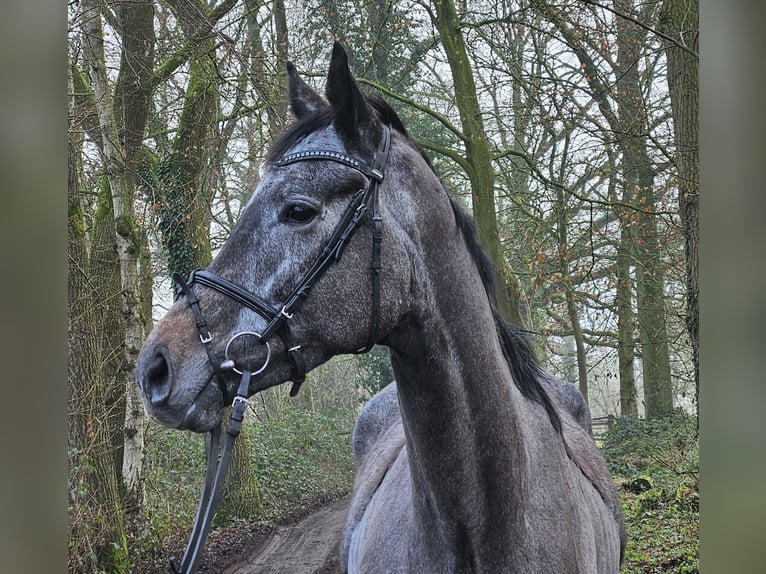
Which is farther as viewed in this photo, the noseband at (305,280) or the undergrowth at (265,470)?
the undergrowth at (265,470)

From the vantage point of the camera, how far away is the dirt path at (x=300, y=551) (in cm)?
506

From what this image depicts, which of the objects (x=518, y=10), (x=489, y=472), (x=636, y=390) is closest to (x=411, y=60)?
(x=518, y=10)

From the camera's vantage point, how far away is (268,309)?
4.86 ft

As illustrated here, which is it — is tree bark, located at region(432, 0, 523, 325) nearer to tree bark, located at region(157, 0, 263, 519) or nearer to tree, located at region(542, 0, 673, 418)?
tree, located at region(542, 0, 673, 418)

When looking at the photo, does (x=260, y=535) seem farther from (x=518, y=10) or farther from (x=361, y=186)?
(x=518, y=10)

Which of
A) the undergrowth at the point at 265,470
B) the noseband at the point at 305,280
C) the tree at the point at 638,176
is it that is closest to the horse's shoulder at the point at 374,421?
the noseband at the point at 305,280

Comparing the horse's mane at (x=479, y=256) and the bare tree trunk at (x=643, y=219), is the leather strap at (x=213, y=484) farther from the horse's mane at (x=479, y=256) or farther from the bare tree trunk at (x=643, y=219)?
the bare tree trunk at (x=643, y=219)

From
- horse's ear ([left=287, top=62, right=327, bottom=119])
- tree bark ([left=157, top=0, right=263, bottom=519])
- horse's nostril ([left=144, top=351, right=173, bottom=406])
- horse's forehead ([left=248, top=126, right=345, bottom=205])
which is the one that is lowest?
horse's nostril ([left=144, top=351, right=173, bottom=406])

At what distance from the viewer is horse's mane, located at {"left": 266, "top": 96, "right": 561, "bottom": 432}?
64.9 inches

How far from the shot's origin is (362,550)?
7.20 ft

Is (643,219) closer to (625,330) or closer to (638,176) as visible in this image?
(638,176)

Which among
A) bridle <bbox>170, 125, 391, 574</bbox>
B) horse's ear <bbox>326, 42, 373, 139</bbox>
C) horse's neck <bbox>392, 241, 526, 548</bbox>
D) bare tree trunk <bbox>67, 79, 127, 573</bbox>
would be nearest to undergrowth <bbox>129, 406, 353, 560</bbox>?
bare tree trunk <bbox>67, 79, 127, 573</bbox>

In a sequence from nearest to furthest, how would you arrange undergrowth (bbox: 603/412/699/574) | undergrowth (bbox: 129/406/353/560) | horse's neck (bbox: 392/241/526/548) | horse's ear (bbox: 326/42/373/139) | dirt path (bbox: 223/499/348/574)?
horse's ear (bbox: 326/42/373/139) < horse's neck (bbox: 392/241/526/548) < undergrowth (bbox: 603/412/699/574) < undergrowth (bbox: 129/406/353/560) < dirt path (bbox: 223/499/348/574)

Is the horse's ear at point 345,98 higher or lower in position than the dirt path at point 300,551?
higher
